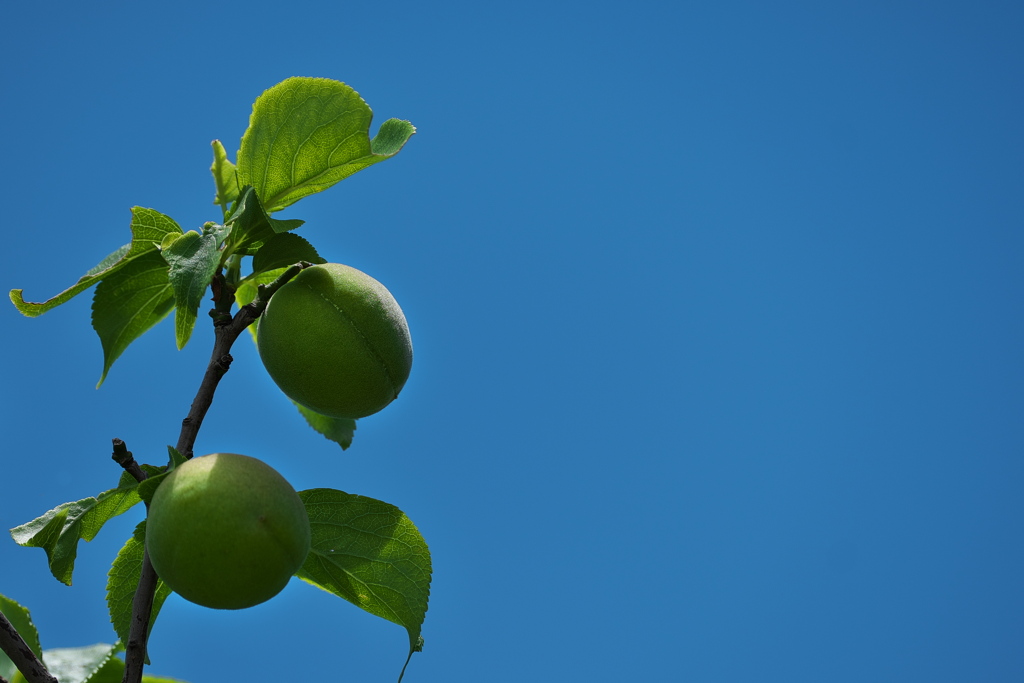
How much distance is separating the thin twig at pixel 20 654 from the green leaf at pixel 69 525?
21cm

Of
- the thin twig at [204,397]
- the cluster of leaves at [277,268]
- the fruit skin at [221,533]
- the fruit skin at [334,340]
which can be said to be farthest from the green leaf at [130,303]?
the fruit skin at [221,533]

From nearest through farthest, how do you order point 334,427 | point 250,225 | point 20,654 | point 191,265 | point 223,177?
point 20,654 < point 191,265 < point 250,225 < point 223,177 < point 334,427

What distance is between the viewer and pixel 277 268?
166cm

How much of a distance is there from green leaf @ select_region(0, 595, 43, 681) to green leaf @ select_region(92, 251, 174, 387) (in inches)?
16.3

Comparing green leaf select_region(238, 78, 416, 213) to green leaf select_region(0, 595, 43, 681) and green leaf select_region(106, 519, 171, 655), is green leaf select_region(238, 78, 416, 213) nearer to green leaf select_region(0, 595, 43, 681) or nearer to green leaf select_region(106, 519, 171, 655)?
green leaf select_region(106, 519, 171, 655)

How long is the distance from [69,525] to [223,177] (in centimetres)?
67

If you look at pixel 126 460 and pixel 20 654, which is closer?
pixel 20 654

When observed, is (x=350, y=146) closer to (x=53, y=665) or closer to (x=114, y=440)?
(x=114, y=440)

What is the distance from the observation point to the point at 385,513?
5.16 ft

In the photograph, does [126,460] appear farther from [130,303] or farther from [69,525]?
[130,303]

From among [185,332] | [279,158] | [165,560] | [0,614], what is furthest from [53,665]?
[279,158]

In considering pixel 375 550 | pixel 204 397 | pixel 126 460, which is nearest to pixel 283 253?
pixel 204 397

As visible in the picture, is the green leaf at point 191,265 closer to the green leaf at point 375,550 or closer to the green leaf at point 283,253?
the green leaf at point 283,253

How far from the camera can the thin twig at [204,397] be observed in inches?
50.4
